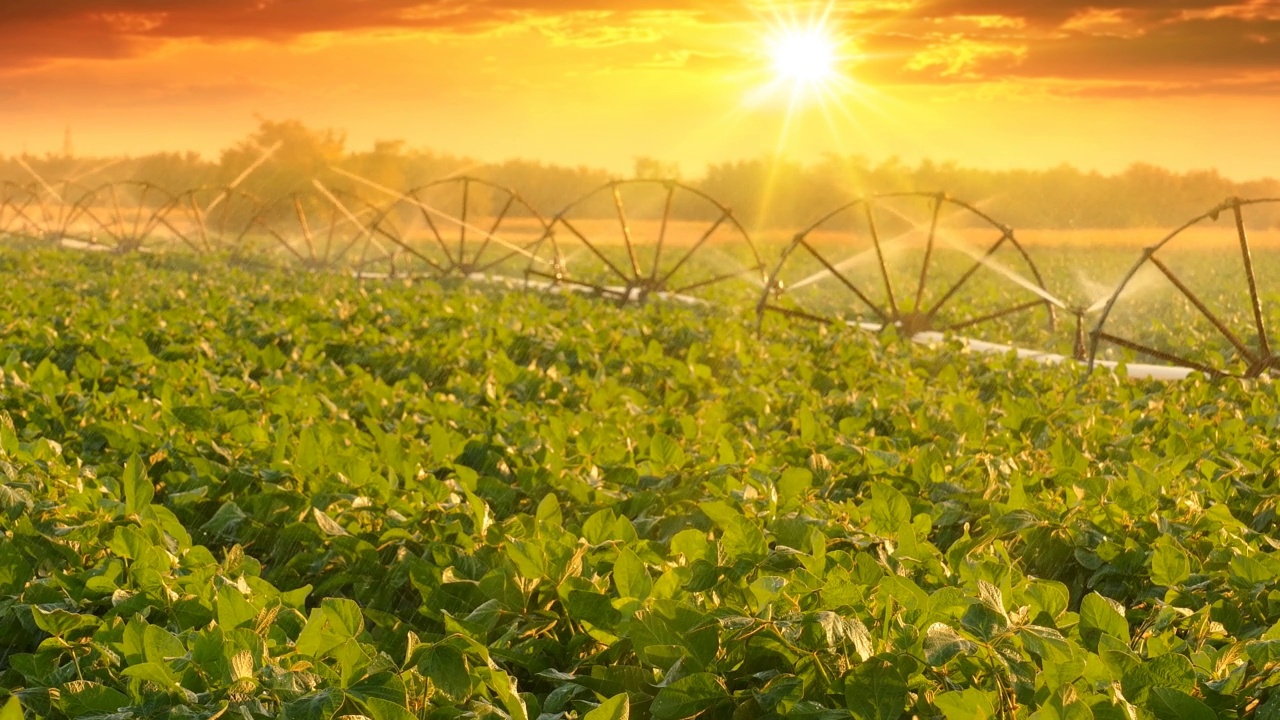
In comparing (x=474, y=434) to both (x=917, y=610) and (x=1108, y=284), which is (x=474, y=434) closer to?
(x=917, y=610)

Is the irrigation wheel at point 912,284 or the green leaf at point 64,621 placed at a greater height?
the green leaf at point 64,621

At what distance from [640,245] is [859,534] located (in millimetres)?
27496

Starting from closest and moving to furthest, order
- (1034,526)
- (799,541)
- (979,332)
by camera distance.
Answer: (799,541) < (1034,526) < (979,332)

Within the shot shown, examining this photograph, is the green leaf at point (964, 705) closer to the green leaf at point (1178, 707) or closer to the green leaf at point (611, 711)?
the green leaf at point (1178, 707)

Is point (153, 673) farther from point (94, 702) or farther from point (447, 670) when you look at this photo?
point (447, 670)

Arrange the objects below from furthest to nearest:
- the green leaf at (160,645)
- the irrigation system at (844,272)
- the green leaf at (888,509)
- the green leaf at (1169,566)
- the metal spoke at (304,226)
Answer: the metal spoke at (304,226) < the irrigation system at (844,272) < the green leaf at (888,509) < the green leaf at (1169,566) < the green leaf at (160,645)

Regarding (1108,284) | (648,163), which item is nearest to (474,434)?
(1108,284)

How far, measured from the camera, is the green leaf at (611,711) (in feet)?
6.01

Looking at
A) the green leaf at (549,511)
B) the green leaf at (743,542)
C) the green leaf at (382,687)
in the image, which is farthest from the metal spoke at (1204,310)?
the green leaf at (382,687)

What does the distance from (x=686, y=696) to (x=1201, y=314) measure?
50.5ft

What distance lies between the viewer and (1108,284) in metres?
21.3

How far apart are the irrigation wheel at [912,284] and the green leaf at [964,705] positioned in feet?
24.1

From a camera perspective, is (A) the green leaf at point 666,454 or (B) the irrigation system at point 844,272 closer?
(A) the green leaf at point 666,454

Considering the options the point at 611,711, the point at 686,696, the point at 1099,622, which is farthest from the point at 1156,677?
the point at 611,711
